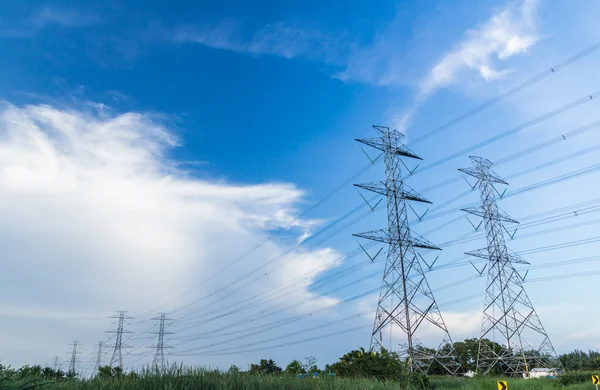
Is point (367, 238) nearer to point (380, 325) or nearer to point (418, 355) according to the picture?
point (380, 325)

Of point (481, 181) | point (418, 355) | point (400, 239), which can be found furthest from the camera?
point (481, 181)

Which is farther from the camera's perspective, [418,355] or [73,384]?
[418,355]

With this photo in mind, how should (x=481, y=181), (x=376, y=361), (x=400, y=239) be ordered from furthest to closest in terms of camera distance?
(x=481, y=181) → (x=400, y=239) → (x=376, y=361)

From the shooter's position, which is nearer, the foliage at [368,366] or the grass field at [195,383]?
the grass field at [195,383]

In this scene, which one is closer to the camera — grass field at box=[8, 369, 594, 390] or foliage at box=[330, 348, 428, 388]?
grass field at box=[8, 369, 594, 390]

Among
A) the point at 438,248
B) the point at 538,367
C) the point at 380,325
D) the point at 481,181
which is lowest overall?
the point at 538,367

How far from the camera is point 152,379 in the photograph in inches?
459

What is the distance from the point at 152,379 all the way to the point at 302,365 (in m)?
32.1

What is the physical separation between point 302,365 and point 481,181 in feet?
83.9

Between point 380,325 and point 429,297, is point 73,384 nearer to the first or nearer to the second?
point 380,325

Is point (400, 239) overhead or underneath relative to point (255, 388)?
overhead

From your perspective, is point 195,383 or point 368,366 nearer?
point 195,383

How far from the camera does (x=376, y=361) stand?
83.4 feet

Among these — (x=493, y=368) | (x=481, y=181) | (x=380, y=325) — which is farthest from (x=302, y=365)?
(x=481, y=181)
